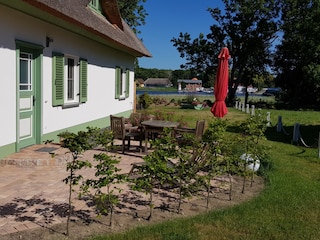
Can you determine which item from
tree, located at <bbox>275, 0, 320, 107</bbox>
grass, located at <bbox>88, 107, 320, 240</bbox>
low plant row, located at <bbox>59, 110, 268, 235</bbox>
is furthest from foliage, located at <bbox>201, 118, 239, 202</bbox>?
tree, located at <bbox>275, 0, 320, 107</bbox>

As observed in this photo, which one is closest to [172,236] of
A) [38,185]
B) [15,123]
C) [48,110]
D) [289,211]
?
[289,211]

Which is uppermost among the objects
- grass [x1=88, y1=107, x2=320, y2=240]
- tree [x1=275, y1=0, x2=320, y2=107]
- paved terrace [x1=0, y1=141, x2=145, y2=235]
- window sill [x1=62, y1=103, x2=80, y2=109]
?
tree [x1=275, y1=0, x2=320, y2=107]

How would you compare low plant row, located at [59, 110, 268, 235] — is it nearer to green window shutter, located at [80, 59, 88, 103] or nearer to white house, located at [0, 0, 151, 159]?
white house, located at [0, 0, 151, 159]

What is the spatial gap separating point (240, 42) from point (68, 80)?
2802cm

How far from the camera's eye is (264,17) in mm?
35375

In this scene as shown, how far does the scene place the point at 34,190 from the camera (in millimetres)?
5992

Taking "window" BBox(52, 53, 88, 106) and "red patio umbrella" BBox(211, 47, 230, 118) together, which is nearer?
"red patio umbrella" BBox(211, 47, 230, 118)

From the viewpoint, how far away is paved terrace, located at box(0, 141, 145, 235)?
4.71m

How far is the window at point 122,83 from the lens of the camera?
54.1 feet

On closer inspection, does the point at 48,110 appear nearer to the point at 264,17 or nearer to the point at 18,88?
the point at 18,88

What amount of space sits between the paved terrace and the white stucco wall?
28.4 inches

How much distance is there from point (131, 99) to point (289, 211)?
14890mm

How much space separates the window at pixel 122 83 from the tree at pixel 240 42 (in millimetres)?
20329

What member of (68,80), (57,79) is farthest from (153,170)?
(68,80)
